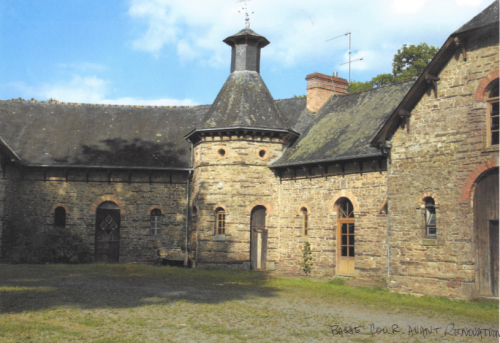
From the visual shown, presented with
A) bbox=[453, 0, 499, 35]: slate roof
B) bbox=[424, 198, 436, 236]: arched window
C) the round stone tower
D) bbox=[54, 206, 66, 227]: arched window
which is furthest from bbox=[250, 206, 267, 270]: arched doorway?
bbox=[453, 0, 499, 35]: slate roof

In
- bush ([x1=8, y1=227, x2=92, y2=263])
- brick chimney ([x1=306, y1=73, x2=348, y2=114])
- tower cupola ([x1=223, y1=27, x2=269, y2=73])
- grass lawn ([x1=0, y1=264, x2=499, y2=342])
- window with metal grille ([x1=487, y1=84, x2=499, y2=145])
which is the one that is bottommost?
grass lawn ([x1=0, y1=264, x2=499, y2=342])

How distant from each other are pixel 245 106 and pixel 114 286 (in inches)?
416

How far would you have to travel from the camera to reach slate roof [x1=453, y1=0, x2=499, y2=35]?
13.3 meters

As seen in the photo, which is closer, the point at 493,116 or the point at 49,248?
the point at 493,116

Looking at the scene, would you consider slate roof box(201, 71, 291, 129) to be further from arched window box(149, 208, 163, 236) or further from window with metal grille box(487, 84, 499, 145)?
window with metal grille box(487, 84, 499, 145)

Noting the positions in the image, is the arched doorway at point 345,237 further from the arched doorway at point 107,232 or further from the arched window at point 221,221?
the arched doorway at point 107,232

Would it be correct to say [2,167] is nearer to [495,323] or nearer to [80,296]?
[80,296]

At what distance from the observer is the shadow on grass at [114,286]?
504 inches

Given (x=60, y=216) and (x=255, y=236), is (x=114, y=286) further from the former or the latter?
(x=60, y=216)

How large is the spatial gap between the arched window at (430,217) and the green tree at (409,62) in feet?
69.7

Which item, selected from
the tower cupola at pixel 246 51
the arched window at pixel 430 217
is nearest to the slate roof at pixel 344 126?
the arched window at pixel 430 217

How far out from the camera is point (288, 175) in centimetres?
2241

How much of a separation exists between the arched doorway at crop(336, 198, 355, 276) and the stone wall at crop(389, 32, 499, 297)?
12.8 feet

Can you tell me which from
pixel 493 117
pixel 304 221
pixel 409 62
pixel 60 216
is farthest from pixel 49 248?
pixel 409 62
